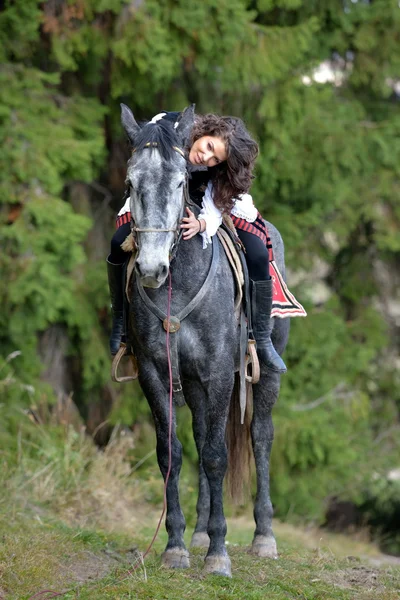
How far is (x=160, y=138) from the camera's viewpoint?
15.4ft

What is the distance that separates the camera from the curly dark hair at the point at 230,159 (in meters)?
5.28

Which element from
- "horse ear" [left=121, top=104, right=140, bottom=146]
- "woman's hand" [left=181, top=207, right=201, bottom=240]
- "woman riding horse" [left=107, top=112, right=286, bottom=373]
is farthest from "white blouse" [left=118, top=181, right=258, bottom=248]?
"horse ear" [left=121, top=104, right=140, bottom=146]

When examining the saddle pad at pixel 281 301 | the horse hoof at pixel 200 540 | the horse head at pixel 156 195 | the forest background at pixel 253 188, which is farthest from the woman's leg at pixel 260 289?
the forest background at pixel 253 188

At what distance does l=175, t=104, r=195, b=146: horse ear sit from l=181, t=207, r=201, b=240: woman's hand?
0.40 meters

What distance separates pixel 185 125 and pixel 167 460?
6.29 ft

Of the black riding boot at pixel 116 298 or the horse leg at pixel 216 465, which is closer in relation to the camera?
the horse leg at pixel 216 465

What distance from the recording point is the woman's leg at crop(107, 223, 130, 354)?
532cm

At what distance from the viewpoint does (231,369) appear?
511cm

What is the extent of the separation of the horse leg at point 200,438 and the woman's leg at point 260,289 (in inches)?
19.6

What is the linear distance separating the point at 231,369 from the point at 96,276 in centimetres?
508

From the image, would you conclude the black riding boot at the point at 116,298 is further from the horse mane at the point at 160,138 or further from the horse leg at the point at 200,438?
the horse mane at the point at 160,138

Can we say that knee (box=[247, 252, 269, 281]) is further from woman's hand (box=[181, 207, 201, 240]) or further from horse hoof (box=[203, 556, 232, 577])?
horse hoof (box=[203, 556, 232, 577])

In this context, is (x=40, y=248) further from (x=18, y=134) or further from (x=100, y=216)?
(x=100, y=216)

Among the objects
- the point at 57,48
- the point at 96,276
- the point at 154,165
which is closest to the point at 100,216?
the point at 96,276
